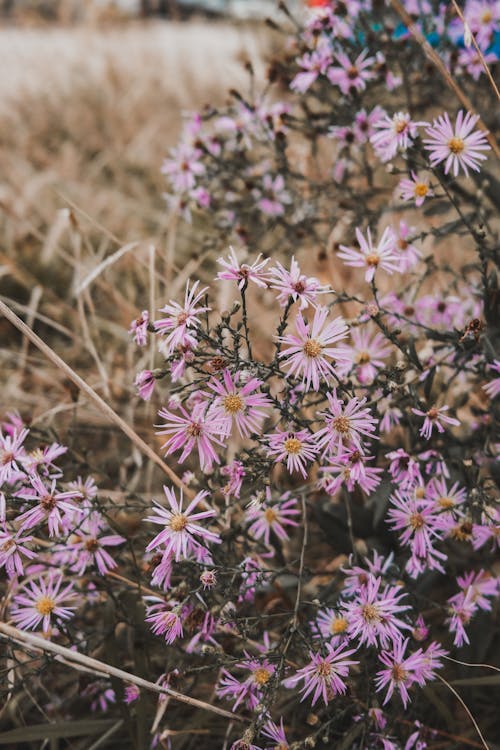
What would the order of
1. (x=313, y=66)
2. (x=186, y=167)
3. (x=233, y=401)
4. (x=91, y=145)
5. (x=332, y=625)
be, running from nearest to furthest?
(x=233, y=401), (x=332, y=625), (x=313, y=66), (x=186, y=167), (x=91, y=145)

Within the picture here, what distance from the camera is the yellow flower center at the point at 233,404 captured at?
28.6 inches

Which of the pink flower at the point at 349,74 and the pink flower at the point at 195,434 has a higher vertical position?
the pink flower at the point at 349,74

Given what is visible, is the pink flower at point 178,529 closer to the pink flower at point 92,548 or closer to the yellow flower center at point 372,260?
the pink flower at point 92,548

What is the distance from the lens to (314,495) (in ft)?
4.04

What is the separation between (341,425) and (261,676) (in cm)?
32

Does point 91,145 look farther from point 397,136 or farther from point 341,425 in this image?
point 341,425

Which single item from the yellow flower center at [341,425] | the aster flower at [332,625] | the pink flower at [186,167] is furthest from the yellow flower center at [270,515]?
the pink flower at [186,167]

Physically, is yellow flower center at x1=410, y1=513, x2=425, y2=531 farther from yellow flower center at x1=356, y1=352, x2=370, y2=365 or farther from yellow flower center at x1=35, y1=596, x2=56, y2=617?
yellow flower center at x1=35, y1=596, x2=56, y2=617

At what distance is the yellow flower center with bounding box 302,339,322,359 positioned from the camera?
738 mm

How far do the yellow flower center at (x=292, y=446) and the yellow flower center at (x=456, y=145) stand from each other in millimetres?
443

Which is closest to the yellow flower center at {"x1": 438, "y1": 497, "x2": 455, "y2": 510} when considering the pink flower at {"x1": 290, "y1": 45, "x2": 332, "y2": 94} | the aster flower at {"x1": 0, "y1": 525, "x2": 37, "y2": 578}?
the aster flower at {"x1": 0, "y1": 525, "x2": 37, "y2": 578}

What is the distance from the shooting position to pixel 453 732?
0.96 m

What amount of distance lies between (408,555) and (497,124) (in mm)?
1011

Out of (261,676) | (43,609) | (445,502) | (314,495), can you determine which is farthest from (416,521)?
(43,609)
